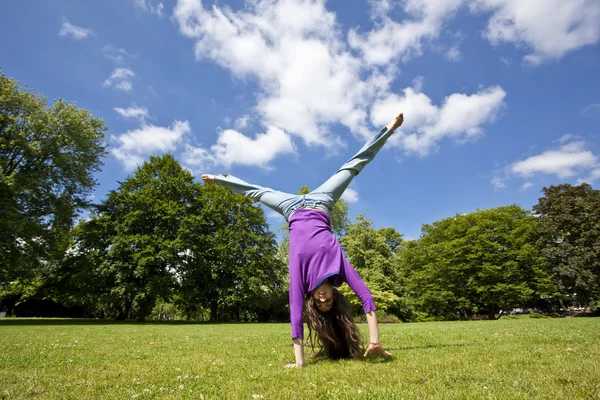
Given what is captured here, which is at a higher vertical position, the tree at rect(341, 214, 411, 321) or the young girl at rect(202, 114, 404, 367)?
the tree at rect(341, 214, 411, 321)

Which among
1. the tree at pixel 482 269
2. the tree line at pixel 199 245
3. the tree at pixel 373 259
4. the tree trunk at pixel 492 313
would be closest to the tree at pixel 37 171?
the tree line at pixel 199 245

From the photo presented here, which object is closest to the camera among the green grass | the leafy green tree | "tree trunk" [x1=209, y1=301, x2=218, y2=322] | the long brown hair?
the green grass

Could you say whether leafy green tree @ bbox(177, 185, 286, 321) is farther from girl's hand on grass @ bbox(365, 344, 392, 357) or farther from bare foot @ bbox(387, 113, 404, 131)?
girl's hand on grass @ bbox(365, 344, 392, 357)

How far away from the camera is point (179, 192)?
36.4 m

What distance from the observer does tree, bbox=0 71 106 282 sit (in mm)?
24906

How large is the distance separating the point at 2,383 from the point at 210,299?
1383 inches

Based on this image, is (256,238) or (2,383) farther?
(256,238)

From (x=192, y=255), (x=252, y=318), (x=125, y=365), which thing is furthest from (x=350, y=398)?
(x=252, y=318)

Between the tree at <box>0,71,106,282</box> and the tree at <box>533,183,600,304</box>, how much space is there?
47943 mm

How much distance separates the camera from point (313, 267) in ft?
16.4

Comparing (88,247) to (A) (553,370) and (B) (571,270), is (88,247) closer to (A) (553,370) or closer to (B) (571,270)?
(A) (553,370)

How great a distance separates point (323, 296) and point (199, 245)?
32307 millimetres

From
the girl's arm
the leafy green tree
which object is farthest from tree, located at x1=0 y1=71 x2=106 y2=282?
the girl's arm

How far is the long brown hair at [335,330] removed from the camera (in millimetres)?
5273
